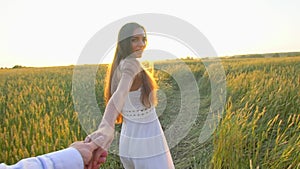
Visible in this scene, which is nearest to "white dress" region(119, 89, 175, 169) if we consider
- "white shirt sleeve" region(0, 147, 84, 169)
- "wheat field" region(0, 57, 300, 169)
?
"wheat field" region(0, 57, 300, 169)

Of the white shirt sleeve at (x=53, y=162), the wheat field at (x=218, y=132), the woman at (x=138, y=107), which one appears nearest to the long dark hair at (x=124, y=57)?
the woman at (x=138, y=107)

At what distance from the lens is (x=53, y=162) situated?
0.84 m

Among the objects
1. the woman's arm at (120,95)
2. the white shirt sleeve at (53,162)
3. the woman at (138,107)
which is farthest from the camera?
the woman at (138,107)

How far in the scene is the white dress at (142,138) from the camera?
→ 6.84ft

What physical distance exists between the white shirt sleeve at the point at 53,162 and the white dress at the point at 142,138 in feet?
3.89

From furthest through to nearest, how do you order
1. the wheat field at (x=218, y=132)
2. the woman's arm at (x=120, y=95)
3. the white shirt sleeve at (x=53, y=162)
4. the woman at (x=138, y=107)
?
the wheat field at (x=218, y=132)
the woman at (x=138, y=107)
the woman's arm at (x=120, y=95)
the white shirt sleeve at (x=53, y=162)

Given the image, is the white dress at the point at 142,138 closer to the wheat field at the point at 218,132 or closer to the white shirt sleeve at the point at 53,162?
the wheat field at the point at 218,132

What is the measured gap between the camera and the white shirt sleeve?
783 millimetres

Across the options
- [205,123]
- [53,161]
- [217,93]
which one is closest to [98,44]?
[53,161]

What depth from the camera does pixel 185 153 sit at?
3.36 m

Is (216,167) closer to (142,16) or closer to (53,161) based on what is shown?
(142,16)

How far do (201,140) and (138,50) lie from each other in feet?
5.57

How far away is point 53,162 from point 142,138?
1.27 meters

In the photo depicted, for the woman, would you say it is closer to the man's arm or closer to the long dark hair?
the long dark hair
